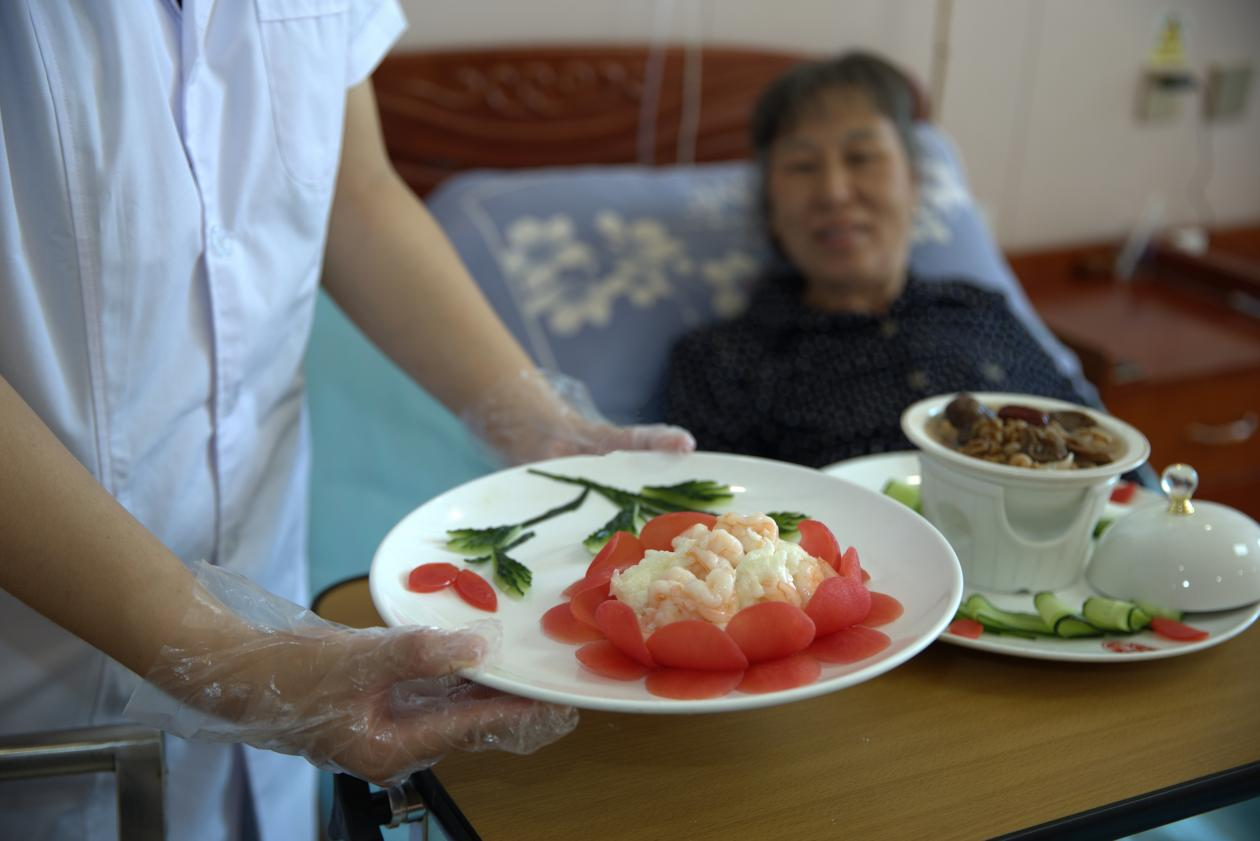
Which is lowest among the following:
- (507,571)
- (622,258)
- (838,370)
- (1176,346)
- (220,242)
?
(1176,346)

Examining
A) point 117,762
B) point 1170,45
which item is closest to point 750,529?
point 117,762

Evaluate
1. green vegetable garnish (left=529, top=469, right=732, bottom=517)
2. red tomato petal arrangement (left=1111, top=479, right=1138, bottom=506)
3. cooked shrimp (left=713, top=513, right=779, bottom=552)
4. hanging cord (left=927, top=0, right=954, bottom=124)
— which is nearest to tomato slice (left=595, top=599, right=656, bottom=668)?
cooked shrimp (left=713, top=513, right=779, bottom=552)

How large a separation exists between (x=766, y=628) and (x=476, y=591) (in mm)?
232

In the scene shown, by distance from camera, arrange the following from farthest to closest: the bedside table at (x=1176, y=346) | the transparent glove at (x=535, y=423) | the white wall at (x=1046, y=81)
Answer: the white wall at (x=1046, y=81), the bedside table at (x=1176, y=346), the transparent glove at (x=535, y=423)

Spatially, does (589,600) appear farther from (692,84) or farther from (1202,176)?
(1202,176)

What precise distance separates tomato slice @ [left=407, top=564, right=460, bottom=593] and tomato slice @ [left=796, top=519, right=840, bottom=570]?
0.27m

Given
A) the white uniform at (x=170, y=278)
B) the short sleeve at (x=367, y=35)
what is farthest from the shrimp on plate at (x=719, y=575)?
the short sleeve at (x=367, y=35)

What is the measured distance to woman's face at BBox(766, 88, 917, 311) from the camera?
6.47 ft

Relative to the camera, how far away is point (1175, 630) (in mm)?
949

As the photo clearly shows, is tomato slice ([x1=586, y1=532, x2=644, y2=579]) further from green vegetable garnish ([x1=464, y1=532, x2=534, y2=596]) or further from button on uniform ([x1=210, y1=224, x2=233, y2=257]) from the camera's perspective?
button on uniform ([x1=210, y1=224, x2=233, y2=257])

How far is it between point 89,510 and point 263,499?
1.22 feet

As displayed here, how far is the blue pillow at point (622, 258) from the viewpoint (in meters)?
1.98

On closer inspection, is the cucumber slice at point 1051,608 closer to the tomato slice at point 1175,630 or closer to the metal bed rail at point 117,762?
the tomato slice at point 1175,630

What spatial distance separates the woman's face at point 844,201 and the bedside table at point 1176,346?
1.84 ft
